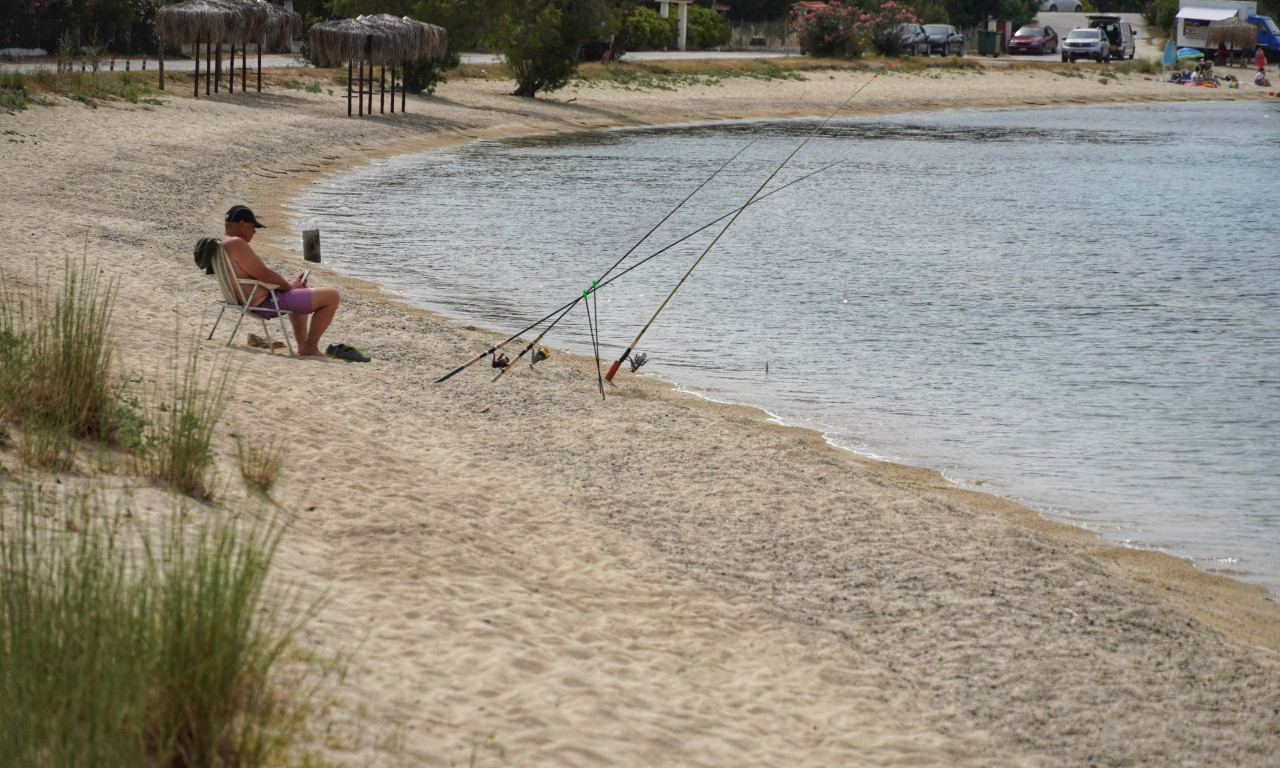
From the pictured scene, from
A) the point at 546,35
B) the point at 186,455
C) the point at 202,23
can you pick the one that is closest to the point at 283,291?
the point at 186,455

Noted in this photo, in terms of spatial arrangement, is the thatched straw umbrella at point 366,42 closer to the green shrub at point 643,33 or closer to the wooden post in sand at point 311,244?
the wooden post in sand at point 311,244

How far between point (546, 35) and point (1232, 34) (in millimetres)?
44281

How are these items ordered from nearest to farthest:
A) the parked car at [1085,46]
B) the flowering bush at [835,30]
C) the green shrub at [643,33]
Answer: the green shrub at [643,33]
the flowering bush at [835,30]
the parked car at [1085,46]

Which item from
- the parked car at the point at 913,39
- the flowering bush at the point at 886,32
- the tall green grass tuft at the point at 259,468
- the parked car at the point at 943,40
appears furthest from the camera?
the parked car at the point at 943,40

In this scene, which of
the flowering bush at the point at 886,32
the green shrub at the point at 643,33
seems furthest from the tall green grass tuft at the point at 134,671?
the flowering bush at the point at 886,32

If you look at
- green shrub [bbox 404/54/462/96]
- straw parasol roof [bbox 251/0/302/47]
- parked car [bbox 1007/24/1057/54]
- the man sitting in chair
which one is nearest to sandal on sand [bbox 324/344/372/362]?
the man sitting in chair

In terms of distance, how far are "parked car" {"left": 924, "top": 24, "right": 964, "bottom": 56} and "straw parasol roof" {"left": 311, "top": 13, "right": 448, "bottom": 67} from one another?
33954 millimetres

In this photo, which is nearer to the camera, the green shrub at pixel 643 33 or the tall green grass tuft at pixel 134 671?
the tall green grass tuft at pixel 134 671

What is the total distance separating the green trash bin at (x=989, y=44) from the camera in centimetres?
6631

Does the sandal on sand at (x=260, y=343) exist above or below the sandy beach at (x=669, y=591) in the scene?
above

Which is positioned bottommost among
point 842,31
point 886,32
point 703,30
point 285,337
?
point 285,337

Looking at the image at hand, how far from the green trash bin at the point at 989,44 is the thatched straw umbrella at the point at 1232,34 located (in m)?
10.8

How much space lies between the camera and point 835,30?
55.7 metres

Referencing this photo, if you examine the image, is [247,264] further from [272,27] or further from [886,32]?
[886,32]
